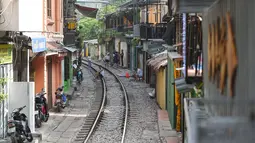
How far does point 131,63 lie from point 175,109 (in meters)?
25.5

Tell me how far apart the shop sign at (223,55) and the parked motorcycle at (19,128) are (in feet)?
25.7

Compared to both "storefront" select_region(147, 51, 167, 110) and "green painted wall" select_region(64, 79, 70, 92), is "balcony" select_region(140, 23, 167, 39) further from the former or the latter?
"green painted wall" select_region(64, 79, 70, 92)

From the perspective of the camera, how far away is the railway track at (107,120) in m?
13.9

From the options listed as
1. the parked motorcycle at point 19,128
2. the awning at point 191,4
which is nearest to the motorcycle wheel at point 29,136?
the parked motorcycle at point 19,128

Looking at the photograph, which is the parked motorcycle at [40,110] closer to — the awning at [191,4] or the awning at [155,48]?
the awning at [155,48]

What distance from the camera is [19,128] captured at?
1163cm

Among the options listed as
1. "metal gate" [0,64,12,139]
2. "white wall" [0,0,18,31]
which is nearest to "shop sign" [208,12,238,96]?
"white wall" [0,0,18,31]

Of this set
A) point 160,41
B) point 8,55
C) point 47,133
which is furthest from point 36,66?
point 160,41

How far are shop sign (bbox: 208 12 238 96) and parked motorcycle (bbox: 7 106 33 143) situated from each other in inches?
309

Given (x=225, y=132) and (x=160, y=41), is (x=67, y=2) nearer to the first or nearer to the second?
(x=160, y=41)

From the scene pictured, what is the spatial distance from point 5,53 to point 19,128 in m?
1.99

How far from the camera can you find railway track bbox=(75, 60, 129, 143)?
45.7 ft

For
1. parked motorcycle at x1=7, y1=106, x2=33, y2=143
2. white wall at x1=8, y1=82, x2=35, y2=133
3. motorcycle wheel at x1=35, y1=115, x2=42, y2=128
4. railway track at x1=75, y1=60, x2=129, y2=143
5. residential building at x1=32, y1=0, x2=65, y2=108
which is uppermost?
residential building at x1=32, y1=0, x2=65, y2=108

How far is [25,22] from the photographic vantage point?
39.1 ft
